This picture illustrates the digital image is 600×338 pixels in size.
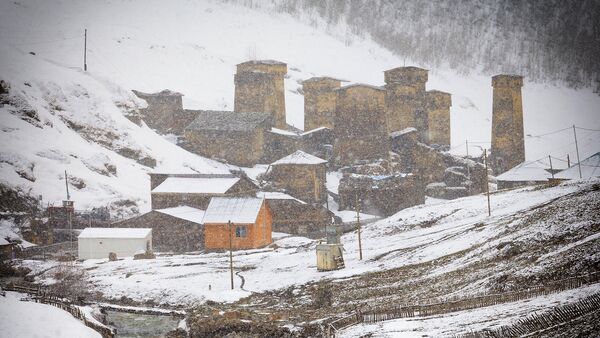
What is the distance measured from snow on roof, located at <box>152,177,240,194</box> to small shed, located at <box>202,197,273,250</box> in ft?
11.9

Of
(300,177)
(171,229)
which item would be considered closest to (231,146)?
(300,177)

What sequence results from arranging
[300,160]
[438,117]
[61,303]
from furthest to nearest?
[438,117] < [300,160] < [61,303]

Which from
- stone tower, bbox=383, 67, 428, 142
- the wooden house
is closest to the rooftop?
stone tower, bbox=383, 67, 428, 142

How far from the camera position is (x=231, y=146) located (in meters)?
70.2

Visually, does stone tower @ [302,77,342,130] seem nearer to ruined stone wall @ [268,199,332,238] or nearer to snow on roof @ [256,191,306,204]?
snow on roof @ [256,191,306,204]

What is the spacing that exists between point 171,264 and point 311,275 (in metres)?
11.0

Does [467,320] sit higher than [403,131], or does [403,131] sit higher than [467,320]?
[403,131]

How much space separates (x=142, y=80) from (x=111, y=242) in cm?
6704

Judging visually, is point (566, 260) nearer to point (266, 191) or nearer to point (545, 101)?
point (266, 191)

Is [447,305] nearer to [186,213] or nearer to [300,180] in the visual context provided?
[186,213]

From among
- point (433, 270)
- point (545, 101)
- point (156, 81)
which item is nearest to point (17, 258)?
point (433, 270)

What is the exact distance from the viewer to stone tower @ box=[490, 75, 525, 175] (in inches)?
2798

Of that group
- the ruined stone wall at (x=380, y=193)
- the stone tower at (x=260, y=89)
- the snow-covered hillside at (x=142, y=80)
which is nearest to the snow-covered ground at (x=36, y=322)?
the snow-covered hillside at (x=142, y=80)

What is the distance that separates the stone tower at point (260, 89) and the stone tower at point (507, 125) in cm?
2666
